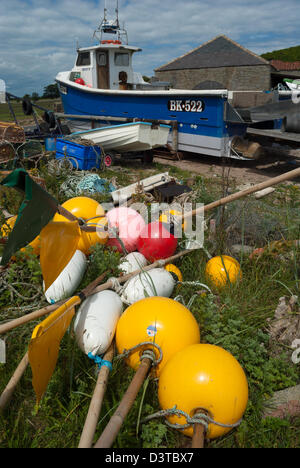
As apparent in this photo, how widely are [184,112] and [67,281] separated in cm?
712

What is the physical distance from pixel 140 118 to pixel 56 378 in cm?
854

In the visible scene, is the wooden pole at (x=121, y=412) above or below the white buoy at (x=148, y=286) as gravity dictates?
below

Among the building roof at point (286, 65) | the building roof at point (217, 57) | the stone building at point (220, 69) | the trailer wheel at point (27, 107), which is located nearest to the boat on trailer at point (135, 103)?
the trailer wheel at point (27, 107)

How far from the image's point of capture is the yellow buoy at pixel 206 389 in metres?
1.81

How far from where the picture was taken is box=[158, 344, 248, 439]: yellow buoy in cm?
181

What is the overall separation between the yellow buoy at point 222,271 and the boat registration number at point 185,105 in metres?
6.13

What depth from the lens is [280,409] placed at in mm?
2057

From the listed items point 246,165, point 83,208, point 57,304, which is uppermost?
point 246,165

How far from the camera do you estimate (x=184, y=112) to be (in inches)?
342

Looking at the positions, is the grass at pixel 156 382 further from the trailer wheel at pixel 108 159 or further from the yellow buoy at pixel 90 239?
the trailer wheel at pixel 108 159

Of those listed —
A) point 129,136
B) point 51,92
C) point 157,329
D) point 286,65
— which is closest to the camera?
point 157,329

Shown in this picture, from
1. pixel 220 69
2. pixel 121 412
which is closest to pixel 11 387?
pixel 121 412

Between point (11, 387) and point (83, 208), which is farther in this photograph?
point (83, 208)

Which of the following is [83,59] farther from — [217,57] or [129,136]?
[217,57]
